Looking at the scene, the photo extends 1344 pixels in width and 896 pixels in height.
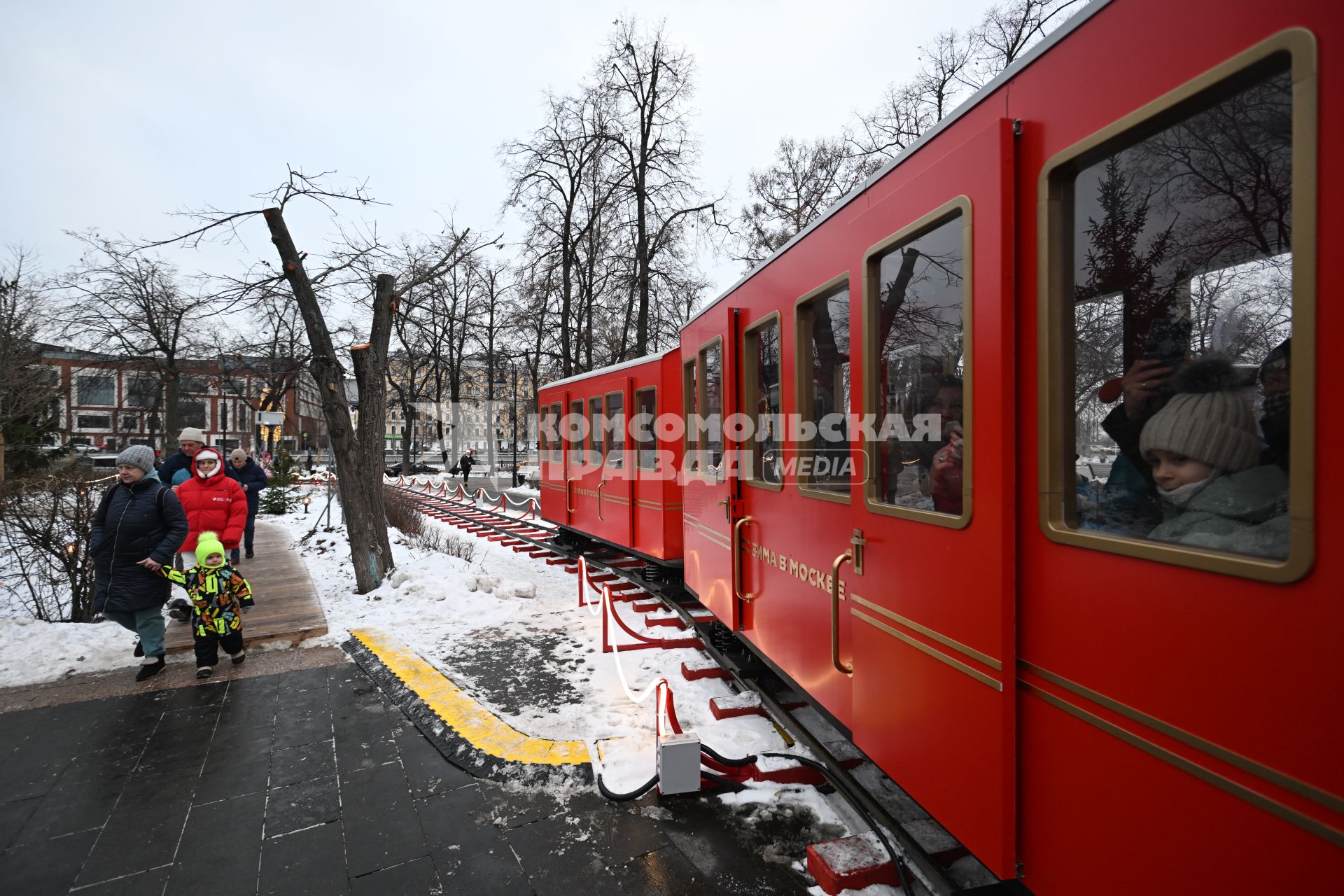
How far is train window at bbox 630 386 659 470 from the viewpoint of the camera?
768 centimetres

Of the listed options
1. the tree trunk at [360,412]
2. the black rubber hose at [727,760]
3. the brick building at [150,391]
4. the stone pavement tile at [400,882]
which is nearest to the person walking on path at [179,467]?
the tree trunk at [360,412]

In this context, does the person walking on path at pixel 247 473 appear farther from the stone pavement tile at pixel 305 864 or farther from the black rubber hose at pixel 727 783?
the black rubber hose at pixel 727 783

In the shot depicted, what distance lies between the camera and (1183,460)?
151 centimetres

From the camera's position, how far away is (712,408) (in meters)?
5.29

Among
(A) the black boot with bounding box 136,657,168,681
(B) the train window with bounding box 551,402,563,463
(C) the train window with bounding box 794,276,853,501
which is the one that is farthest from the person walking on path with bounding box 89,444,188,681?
(B) the train window with bounding box 551,402,563,463

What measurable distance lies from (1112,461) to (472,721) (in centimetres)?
415

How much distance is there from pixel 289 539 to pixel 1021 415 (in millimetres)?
14592

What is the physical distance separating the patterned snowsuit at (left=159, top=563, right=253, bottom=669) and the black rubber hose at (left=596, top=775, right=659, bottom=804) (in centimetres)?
391

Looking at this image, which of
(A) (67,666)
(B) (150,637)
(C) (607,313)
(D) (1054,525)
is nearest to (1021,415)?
(D) (1054,525)

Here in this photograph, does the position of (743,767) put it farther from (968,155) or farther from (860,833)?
(968,155)

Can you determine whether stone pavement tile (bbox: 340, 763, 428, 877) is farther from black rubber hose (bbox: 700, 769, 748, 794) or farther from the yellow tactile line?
black rubber hose (bbox: 700, 769, 748, 794)

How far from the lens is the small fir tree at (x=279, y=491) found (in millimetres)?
18656

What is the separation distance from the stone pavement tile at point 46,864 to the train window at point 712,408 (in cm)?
414

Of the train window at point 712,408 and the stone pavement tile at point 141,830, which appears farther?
the train window at point 712,408
